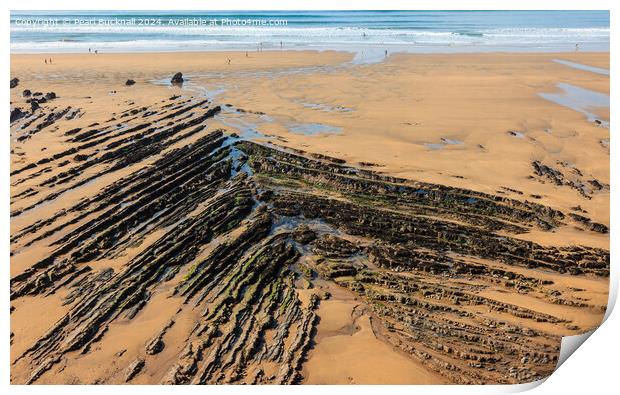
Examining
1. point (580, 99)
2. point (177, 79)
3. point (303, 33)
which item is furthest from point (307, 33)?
point (580, 99)

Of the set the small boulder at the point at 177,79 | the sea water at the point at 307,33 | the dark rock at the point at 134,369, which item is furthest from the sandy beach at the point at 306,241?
the sea water at the point at 307,33

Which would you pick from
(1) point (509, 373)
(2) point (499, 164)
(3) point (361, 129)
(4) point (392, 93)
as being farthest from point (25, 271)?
(4) point (392, 93)

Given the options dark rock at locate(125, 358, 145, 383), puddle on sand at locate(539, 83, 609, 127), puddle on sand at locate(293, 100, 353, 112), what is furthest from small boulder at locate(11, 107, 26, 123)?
puddle on sand at locate(539, 83, 609, 127)

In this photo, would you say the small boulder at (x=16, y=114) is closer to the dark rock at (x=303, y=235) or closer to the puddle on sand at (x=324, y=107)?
the puddle on sand at (x=324, y=107)

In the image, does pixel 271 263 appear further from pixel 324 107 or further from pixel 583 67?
pixel 583 67

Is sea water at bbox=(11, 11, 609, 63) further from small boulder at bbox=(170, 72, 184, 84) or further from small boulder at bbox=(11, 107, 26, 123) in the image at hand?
small boulder at bbox=(11, 107, 26, 123)
